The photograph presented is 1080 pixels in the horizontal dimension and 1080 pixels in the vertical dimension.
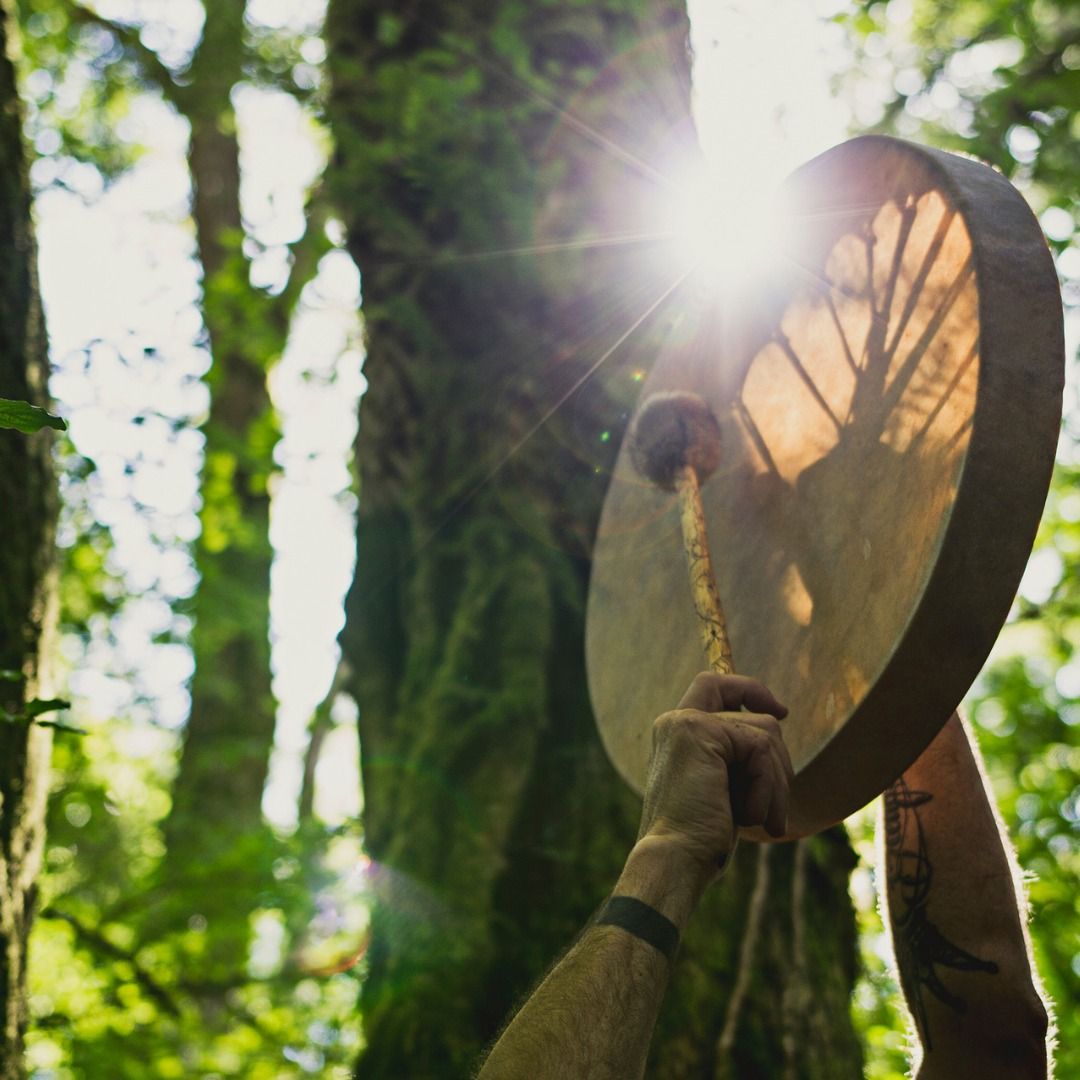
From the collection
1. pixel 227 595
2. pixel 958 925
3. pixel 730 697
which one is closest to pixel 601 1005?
pixel 730 697

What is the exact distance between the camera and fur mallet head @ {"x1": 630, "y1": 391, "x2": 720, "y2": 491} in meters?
2.07

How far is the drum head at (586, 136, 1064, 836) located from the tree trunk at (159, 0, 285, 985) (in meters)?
3.40

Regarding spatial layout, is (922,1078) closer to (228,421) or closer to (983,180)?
(983,180)

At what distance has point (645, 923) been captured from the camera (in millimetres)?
1413

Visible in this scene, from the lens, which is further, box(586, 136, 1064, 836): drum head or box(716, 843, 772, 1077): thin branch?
box(716, 843, 772, 1077): thin branch

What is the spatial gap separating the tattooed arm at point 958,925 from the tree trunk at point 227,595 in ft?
11.0

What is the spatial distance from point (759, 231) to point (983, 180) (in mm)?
676

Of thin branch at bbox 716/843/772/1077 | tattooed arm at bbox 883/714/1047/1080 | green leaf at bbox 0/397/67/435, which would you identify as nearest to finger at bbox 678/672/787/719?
tattooed arm at bbox 883/714/1047/1080

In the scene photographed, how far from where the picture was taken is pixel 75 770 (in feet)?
20.2

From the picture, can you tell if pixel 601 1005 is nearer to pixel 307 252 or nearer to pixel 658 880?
pixel 658 880

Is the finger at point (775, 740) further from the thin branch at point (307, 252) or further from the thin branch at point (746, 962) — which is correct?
the thin branch at point (307, 252)

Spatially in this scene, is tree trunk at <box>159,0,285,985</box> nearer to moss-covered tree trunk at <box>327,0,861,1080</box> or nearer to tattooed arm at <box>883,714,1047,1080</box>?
moss-covered tree trunk at <box>327,0,861,1080</box>

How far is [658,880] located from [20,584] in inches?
68.8

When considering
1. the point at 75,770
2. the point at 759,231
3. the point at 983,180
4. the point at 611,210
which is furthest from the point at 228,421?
the point at 983,180
